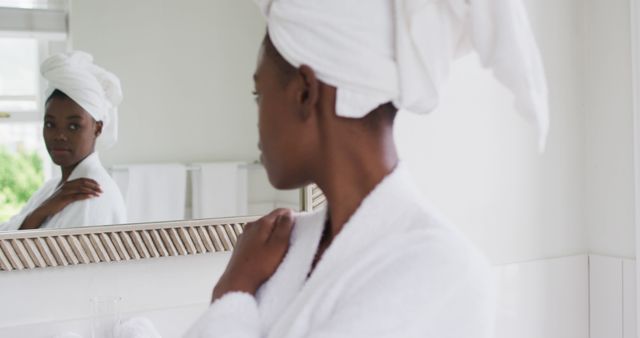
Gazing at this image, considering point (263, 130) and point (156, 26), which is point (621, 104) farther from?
point (263, 130)

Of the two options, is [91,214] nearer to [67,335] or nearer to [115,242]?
[115,242]

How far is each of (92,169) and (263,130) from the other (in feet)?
2.68

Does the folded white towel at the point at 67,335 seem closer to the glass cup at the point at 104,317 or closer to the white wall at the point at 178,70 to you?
the glass cup at the point at 104,317

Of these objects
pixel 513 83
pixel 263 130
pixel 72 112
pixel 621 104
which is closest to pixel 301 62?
pixel 263 130

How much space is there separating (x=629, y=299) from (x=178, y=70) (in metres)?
1.32

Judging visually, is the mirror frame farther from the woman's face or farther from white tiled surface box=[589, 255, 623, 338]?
white tiled surface box=[589, 255, 623, 338]

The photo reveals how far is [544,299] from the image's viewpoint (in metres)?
2.10

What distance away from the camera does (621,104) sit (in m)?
2.06

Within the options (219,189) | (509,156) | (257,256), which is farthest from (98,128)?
(509,156)

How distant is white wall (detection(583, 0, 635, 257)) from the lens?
6.72ft

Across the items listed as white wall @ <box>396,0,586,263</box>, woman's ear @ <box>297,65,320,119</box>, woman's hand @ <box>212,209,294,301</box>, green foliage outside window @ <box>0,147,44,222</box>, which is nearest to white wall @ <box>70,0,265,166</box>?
green foliage outside window @ <box>0,147,44,222</box>

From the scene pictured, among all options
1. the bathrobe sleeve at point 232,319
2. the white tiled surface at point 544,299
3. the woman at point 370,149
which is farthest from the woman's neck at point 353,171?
the white tiled surface at point 544,299

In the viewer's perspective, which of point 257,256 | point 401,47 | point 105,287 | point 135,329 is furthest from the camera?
point 105,287

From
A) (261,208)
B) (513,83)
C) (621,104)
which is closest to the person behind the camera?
(513,83)
